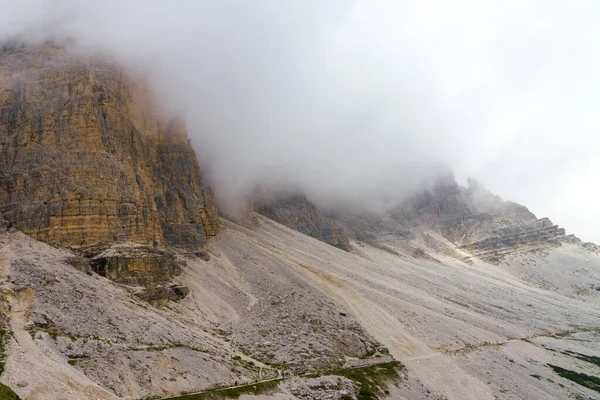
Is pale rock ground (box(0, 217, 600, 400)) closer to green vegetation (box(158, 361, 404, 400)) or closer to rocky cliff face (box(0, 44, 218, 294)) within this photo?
green vegetation (box(158, 361, 404, 400))

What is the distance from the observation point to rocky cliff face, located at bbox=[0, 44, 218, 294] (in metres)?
91.8

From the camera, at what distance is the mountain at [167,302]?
58.4m

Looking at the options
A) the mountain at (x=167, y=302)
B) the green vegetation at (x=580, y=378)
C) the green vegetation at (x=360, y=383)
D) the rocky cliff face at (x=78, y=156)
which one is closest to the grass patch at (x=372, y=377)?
the green vegetation at (x=360, y=383)

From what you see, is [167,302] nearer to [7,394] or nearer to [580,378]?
[7,394]

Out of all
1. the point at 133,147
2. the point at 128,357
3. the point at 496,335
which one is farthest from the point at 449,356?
the point at 133,147

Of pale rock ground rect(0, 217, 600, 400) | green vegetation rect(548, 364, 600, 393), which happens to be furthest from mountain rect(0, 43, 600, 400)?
green vegetation rect(548, 364, 600, 393)

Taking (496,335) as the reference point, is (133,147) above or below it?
above

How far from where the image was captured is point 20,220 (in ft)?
290

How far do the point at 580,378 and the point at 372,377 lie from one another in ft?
164

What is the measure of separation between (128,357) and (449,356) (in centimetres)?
6547

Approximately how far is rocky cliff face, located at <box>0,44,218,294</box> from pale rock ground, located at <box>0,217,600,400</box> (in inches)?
359

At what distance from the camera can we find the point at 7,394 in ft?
129

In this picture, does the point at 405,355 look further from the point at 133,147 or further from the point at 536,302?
the point at 536,302

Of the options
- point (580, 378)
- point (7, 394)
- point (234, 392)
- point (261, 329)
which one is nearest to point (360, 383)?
point (234, 392)
